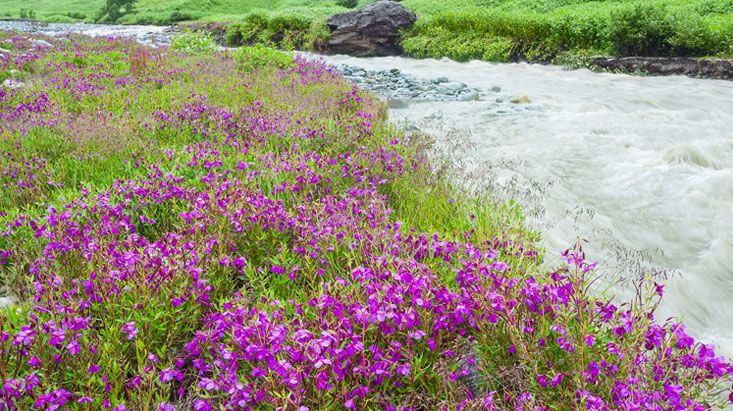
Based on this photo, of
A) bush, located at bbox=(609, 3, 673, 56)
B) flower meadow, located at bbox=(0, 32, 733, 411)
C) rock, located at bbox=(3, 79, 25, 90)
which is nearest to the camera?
flower meadow, located at bbox=(0, 32, 733, 411)

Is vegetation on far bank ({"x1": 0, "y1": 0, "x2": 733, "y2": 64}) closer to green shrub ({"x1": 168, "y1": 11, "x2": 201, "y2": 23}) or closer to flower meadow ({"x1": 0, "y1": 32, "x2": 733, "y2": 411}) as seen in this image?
flower meadow ({"x1": 0, "y1": 32, "x2": 733, "y2": 411})

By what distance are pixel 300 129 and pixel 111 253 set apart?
381 centimetres

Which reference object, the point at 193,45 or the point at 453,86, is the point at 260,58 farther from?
the point at 453,86

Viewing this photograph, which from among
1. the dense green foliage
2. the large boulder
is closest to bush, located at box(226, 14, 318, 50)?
the large boulder

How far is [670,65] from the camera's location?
47.6 feet

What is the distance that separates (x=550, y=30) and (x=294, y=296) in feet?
58.9

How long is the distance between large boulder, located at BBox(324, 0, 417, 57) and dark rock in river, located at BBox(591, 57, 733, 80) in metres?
10.3

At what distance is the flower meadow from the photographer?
7.52 ft

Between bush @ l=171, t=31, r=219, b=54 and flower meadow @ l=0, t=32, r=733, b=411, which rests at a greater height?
bush @ l=171, t=31, r=219, b=54

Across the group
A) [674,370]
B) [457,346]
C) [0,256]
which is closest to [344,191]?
[457,346]

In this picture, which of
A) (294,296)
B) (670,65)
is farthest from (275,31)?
(294,296)

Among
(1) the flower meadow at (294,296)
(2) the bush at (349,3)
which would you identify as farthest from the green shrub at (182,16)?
(1) the flower meadow at (294,296)

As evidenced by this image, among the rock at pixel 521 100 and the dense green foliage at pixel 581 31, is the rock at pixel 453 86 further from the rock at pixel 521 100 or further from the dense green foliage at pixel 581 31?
the dense green foliage at pixel 581 31

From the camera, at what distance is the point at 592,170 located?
7.04 metres
